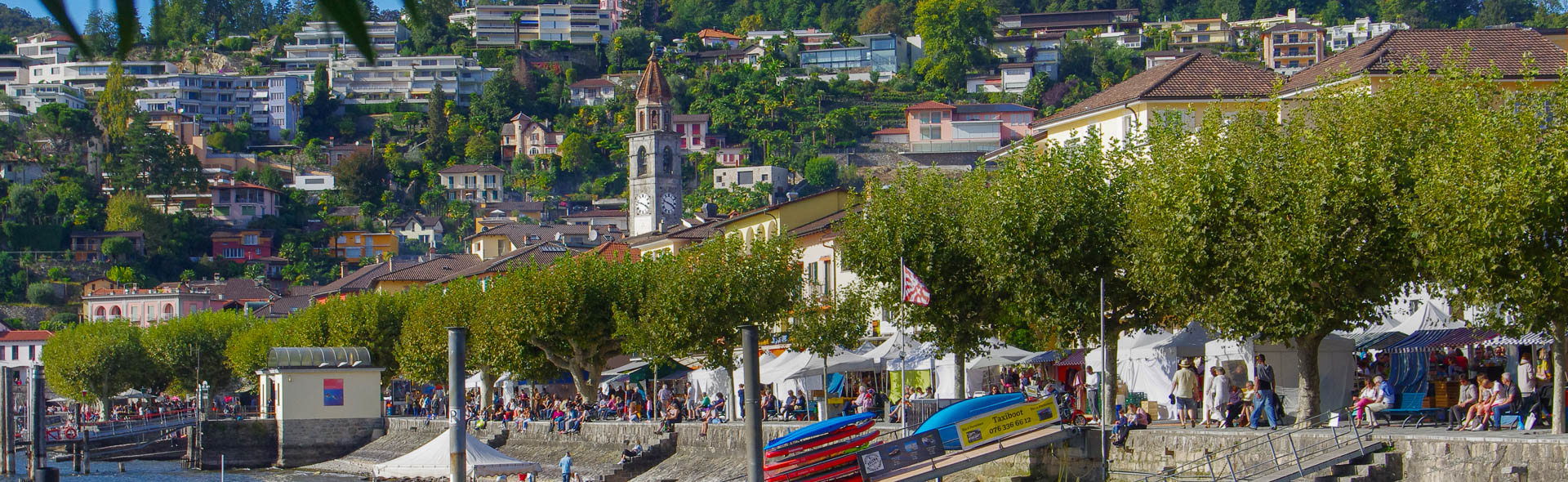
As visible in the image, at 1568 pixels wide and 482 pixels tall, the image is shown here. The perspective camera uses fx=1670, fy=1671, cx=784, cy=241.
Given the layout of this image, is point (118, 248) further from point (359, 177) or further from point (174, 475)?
point (174, 475)

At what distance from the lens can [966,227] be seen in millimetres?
33094

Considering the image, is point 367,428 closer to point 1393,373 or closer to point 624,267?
point 624,267

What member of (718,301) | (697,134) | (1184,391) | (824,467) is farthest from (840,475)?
(697,134)

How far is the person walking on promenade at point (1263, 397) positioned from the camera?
2552 centimetres

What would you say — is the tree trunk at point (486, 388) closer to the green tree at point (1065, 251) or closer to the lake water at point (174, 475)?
the lake water at point (174, 475)

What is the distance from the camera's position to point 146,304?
13762cm

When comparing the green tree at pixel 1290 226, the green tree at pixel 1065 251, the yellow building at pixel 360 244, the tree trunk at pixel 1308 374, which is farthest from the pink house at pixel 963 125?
the tree trunk at pixel 1308 374

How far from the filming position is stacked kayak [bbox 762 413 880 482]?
2855 centimetres

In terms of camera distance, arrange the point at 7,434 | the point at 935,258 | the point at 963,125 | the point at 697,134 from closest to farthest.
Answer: the point at 935,258 → the point at 7,434 → the point at 963,125 → the point at 697,134

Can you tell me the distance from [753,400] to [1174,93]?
27740 mm

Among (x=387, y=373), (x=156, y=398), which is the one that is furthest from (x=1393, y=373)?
(x=156, y=398)

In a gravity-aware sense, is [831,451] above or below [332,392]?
above

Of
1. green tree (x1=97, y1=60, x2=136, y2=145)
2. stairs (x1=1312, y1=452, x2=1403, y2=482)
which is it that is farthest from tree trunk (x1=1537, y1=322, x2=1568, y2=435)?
green tree (x1=97, y1=60, x2=136, y2=145)

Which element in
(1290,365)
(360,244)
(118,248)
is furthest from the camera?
(360,244)
